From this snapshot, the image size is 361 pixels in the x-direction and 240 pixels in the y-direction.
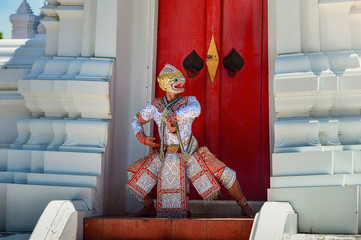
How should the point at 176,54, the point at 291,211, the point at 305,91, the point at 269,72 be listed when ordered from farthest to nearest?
the point at 176,54, the point at 269,72, the point at 305,91, the point at 291,211

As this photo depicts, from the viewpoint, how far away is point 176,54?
20.1ft

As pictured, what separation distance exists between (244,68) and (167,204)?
162 cm

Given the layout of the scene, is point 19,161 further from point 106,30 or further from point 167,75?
point 167,75

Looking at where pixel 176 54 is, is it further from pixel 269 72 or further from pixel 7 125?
pixel 7 125

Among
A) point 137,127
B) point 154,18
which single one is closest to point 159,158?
point 137,127

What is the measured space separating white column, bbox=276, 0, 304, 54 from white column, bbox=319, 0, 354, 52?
206mm

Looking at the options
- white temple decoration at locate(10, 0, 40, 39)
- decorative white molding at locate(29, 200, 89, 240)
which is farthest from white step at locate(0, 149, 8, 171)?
white temple decoration at locate(10, 0, 40, 39)

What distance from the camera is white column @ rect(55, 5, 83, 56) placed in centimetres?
584

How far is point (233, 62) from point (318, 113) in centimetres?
113

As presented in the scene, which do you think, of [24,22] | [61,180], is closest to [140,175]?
[61,180]

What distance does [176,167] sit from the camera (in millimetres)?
5145

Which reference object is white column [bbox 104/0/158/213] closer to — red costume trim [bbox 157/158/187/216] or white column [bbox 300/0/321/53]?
red costume trim [bbox 157/158/187/216]

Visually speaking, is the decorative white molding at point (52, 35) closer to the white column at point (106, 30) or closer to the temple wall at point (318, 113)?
the white column at point (106, 30)

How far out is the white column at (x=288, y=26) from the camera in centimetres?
528
